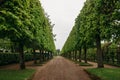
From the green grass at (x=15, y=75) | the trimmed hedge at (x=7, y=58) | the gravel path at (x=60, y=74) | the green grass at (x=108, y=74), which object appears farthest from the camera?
the trimmed hedge at (x=7, y=58)

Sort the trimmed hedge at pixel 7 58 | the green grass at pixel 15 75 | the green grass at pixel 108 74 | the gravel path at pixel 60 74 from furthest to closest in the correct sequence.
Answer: the trimmed hedge at pixel 7 58 < the gravel path at pixel 60 74 < the green grass at pixel 15 75 < the green grass at pixel 108 74

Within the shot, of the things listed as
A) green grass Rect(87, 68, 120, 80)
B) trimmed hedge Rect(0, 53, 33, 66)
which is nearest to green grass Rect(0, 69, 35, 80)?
green grass Rect(87, 68, 120, 80)

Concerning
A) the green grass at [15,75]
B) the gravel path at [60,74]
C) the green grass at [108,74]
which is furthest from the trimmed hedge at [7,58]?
the green grass at [108,74]

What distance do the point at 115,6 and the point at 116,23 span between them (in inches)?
50.0

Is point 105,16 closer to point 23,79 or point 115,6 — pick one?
point 115,6

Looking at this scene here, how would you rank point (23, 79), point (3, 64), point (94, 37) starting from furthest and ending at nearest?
point (3, 64) → point (94, 37) → point (23, 79)

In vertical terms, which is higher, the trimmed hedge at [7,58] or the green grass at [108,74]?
the trimmed hedge at [7,58]

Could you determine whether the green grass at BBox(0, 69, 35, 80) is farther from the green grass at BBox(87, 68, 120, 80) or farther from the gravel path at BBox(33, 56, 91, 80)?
the green grass at BBox(87, 68, 120, 80)

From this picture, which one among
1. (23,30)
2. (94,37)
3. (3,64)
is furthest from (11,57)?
(23,30)

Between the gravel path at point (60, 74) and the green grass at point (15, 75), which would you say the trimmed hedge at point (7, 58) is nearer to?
the gravel path at point (60, 74)

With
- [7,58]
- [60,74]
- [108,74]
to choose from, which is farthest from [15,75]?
[7,58]

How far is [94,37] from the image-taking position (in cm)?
3303

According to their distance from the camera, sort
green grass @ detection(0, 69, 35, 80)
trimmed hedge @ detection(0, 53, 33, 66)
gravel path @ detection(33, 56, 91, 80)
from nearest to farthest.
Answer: green grass @ detection(0, 69, 35, 80)
gravel path @ detection(33, 56, 91, 80)
trimmed hedge @ detection(0, 53, 33, 66)

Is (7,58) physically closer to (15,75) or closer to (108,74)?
(15,75)
